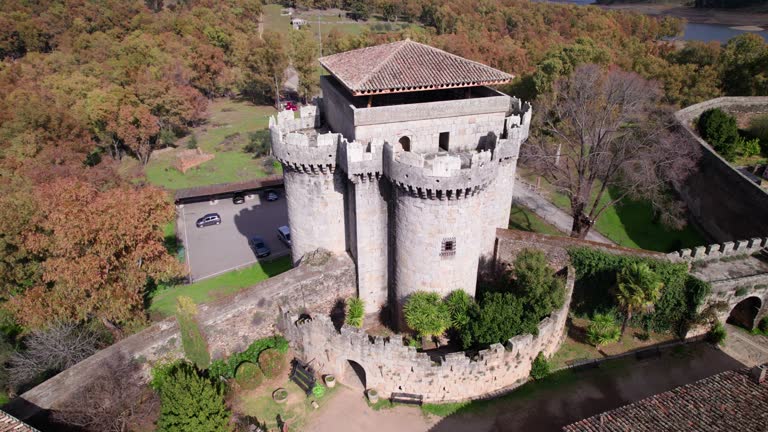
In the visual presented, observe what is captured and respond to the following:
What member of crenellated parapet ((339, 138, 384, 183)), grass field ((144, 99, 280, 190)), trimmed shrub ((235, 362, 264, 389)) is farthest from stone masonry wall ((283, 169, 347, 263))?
grass field ((144, 99, 280, 190))

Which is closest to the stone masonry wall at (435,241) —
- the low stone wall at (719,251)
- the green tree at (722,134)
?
Result: the low stone wall at (719,251)

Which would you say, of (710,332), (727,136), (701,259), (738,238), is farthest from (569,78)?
(710,332)

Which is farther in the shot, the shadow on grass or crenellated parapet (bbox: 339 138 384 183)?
crenellated parapet (bbox: 339 138 384 183)

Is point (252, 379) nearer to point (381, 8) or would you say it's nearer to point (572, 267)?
point (572, 267)

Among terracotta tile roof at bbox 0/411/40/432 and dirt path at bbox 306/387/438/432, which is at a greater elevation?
terracotta tile roof at bbox 0/411/40/432

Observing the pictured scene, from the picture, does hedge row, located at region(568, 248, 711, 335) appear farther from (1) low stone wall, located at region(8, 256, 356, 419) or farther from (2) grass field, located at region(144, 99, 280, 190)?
(2) grass field, located at region(144, 99, 280, 190)

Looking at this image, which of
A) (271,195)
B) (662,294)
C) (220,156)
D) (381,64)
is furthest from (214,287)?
(220,156)
